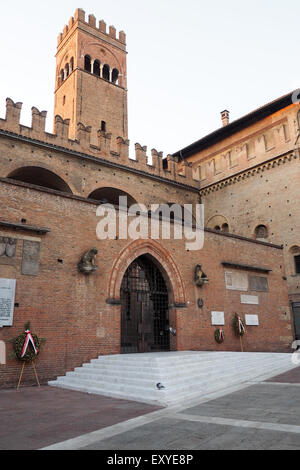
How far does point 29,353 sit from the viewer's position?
9.59m

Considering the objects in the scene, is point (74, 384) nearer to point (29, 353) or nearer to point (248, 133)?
point (29, 353)

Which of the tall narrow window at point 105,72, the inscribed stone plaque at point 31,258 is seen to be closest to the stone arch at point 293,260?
the inscribed stone plaque at point 31,258

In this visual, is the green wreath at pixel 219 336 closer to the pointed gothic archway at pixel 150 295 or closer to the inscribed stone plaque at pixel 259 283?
the pointed gothic archway at pixel 150 295

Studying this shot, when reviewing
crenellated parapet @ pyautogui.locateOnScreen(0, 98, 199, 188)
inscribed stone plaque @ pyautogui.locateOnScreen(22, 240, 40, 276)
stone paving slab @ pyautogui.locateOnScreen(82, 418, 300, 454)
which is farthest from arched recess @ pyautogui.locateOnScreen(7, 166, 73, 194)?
stone paving slab @ pyautogui.locateOnScreen(82, 418, 300, 454)

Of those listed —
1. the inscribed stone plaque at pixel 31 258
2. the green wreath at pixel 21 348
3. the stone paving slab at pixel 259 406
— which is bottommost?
the stone paving slab at pixel 259 406

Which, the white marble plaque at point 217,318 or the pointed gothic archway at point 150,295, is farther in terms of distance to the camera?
the white marble plaque at point 217,318

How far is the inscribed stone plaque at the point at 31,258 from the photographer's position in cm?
1024

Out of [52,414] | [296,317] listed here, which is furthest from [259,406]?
[296,317]

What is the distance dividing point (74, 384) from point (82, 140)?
44.7 feet

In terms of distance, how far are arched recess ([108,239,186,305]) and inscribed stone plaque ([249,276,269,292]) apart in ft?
14.4

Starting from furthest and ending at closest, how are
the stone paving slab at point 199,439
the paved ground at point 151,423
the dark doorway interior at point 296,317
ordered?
1. the dark doorway interior at point 296,317
2. the paved ground at point 151,423
3. the stone paving slab at point 199,439

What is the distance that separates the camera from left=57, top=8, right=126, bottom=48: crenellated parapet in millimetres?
29062

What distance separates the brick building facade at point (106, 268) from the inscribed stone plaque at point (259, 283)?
1.8 inches
